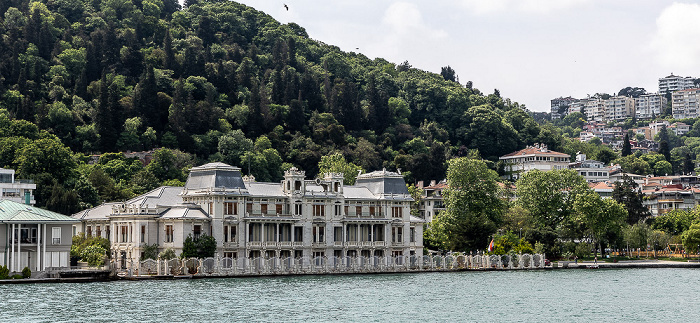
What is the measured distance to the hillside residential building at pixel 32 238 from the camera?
243ft

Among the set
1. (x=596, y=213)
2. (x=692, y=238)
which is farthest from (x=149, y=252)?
(x=692, y=238)

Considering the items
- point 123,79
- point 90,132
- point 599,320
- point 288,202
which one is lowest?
point 599,320

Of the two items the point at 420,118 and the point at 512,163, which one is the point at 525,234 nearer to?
the point at 512,163

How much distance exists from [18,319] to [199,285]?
2353cm

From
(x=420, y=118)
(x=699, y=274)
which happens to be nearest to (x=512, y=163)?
(x=420, y=118)

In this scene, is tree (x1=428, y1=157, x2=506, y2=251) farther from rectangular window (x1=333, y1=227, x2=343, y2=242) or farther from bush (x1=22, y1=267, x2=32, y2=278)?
bush (x1=22, y1=267, x2=32, y2=278)

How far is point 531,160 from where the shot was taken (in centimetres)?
17400

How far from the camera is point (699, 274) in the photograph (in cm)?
10006

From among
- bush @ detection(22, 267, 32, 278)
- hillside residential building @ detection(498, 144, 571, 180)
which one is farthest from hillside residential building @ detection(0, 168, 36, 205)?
hillside residential building @ detection(498, 144, 571, 180)

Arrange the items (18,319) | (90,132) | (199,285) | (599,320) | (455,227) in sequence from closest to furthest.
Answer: (18,319), (599,320), (199,285), (455,227), (90,132)

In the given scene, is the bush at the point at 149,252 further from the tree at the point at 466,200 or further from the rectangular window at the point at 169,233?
the tree at the point at 466,200

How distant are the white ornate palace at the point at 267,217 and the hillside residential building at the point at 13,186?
6.65m

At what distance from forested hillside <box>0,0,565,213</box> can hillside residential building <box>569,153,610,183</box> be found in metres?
7.04

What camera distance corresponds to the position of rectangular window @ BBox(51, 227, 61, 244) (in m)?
76.4
